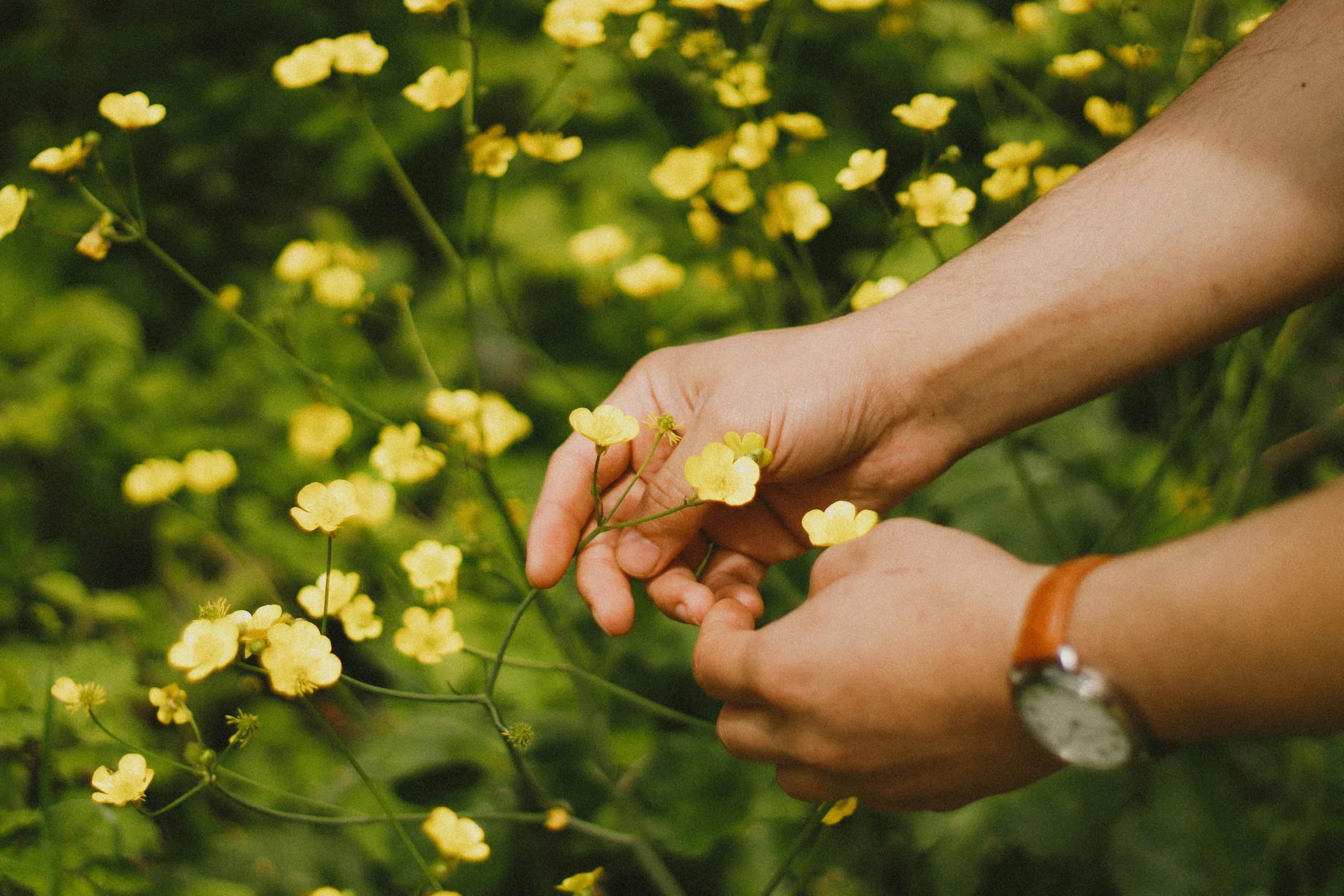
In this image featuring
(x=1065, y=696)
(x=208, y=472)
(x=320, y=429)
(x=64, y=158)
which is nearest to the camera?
(x=1065, y=696)

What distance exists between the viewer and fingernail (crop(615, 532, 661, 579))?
1.08 metres

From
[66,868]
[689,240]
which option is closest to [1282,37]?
[689,240]

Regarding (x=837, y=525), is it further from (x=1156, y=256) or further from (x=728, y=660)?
(x=1156, y=256)

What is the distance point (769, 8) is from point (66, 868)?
233 centimetres

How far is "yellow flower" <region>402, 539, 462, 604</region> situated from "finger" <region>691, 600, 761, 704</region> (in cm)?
34

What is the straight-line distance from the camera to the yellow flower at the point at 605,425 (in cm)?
90

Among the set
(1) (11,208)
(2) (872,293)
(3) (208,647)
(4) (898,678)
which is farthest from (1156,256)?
(1) (11,208)

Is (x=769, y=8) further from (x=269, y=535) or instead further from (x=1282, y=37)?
(x=269, y=535)

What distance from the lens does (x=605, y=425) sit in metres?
0.92

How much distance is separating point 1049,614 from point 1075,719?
0.28ft

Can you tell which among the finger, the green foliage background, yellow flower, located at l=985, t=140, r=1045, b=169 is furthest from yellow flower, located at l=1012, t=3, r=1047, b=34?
the finger

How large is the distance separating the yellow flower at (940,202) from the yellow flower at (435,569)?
752mm

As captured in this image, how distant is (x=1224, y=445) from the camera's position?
1521 mm

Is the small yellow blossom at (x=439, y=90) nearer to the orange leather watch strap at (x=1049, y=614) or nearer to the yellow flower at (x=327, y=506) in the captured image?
the yellow flower at (x=327, y=506)
